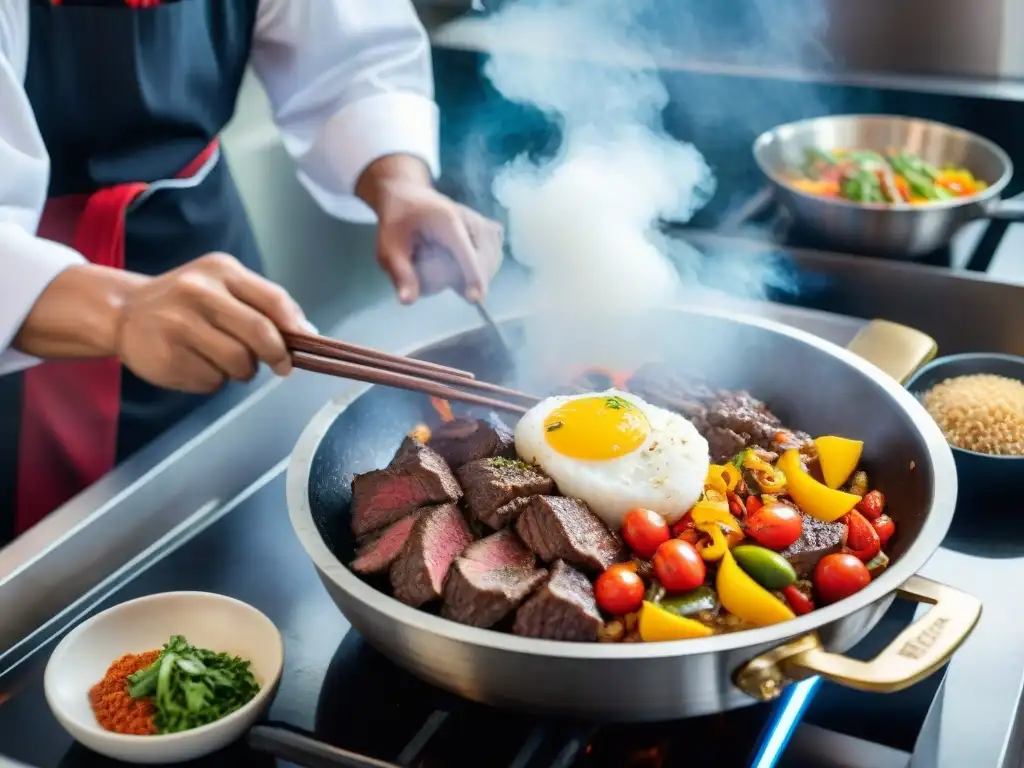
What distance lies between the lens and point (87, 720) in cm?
137

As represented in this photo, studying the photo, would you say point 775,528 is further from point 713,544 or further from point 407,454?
point 407,454

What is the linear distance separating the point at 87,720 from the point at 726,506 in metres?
0.98

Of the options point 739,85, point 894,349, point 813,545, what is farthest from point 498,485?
point 739,85

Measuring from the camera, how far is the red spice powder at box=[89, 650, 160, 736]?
1.36 meters

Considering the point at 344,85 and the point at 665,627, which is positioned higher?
the point at 344,85

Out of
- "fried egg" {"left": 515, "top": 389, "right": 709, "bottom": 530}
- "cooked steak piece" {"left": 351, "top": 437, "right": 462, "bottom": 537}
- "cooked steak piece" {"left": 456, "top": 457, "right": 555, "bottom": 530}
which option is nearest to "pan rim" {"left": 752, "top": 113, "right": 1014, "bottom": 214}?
"fried egg" {"left": 515, "top": 389, "right": 709, "bottom": 530}

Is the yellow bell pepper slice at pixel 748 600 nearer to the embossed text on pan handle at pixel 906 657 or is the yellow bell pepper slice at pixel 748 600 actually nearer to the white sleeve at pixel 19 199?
the embossed text on pan handle at pixel 906 657

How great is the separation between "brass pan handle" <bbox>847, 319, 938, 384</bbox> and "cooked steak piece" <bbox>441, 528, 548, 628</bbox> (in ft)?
2.75

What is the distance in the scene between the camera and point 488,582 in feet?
4.63

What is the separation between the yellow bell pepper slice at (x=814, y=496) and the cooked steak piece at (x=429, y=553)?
0.54 metres

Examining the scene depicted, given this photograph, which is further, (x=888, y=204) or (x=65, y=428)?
(x=888, y=204)

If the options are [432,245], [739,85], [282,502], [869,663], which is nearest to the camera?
[869,663]

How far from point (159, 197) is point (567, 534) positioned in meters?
1.33

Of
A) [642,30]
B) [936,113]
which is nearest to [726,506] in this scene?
[936,113]
